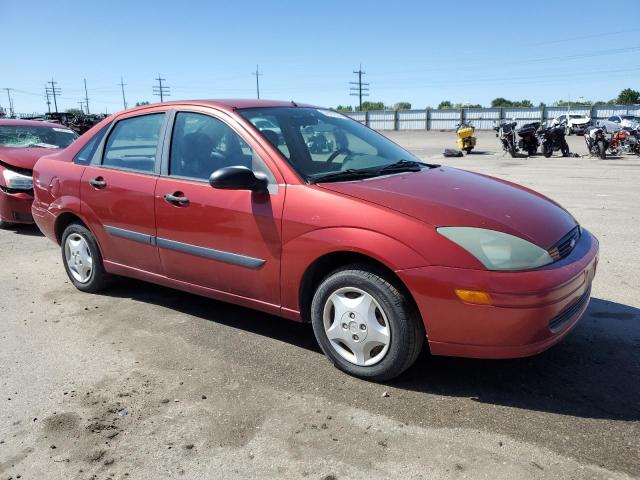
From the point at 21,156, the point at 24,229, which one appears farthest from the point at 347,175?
the point at 24,229

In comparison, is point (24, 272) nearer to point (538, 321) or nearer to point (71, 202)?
point (71, 202)

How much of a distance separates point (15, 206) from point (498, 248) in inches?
274

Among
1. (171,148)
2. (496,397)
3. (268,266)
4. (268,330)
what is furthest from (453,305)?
(171,148)

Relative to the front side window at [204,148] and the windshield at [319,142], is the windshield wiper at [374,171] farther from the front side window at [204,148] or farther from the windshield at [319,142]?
the front side window at [204,148]

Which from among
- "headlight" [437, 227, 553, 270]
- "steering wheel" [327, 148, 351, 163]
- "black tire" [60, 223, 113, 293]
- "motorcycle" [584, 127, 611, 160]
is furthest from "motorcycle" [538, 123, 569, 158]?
"headlight" [437, 227, 553, 270]

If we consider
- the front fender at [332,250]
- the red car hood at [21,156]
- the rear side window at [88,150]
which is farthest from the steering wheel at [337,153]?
the red car hood at [21,156]

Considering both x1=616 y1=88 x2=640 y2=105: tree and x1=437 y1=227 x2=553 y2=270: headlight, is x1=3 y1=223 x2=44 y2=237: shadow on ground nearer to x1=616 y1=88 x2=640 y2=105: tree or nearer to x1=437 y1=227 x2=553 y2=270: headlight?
x1=437 y1=227 x2=553 y2=270: headlight

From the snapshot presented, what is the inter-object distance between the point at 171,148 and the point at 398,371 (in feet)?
7.60

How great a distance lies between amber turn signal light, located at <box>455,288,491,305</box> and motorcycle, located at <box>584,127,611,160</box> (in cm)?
1797

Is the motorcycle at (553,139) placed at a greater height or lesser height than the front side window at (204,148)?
lesser

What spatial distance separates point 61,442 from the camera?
8.80 feet

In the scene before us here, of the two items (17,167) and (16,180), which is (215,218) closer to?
(16,180)

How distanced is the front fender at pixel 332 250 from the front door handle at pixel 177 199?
0.91 metres

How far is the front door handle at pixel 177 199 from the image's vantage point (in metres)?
3.81
